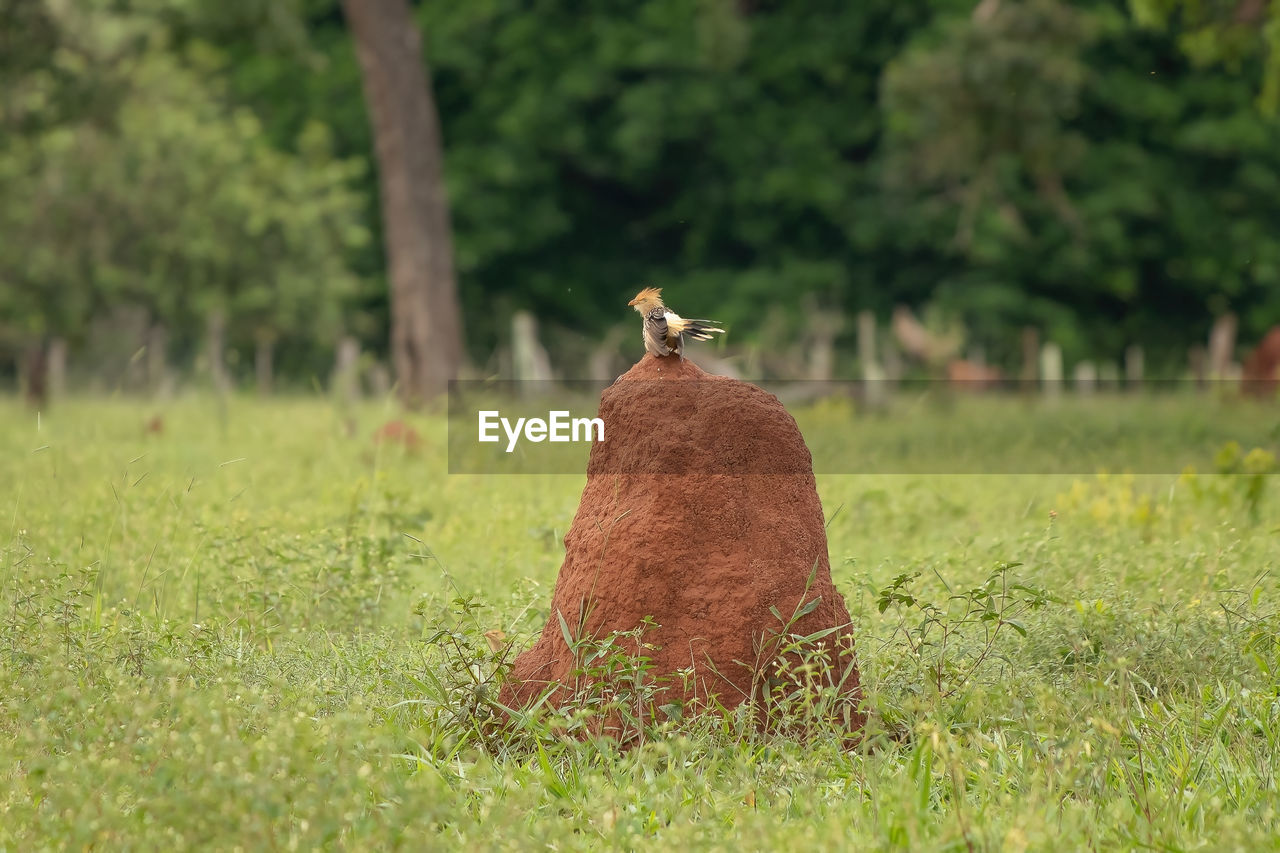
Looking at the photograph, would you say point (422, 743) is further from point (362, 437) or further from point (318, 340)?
point (318, 340)

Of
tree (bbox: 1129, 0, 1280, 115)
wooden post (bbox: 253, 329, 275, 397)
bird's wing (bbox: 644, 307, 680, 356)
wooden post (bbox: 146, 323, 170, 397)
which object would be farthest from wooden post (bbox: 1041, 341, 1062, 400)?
bird's wing (bbox: 644, 307, 680, 356)

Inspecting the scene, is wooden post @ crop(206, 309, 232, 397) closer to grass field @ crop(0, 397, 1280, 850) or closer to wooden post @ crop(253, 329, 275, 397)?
wooden post @ crop(253, 329, 275, 397)

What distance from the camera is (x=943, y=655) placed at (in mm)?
4262

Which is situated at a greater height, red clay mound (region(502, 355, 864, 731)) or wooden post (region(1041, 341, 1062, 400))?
wooden post (region(1041, 341, 1062, 400))

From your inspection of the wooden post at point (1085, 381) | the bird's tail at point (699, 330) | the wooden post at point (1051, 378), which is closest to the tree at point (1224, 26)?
the wooden post at point (1051, 378)

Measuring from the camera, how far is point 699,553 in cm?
427

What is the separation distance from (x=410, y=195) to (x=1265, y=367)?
11033 mm

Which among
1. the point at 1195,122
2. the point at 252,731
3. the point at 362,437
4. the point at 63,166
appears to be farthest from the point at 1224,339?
the point at 252,731

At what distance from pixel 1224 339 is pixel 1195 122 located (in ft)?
17.1

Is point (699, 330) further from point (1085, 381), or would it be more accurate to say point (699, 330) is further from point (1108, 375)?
point (1108, 375)

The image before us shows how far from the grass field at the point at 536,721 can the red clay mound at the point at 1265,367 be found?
10221mm

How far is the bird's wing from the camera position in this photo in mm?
4488

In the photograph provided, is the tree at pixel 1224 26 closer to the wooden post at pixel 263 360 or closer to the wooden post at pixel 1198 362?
the wooden post at pixel 1198 362

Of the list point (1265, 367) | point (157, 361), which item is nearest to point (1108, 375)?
point (1265, 367)
